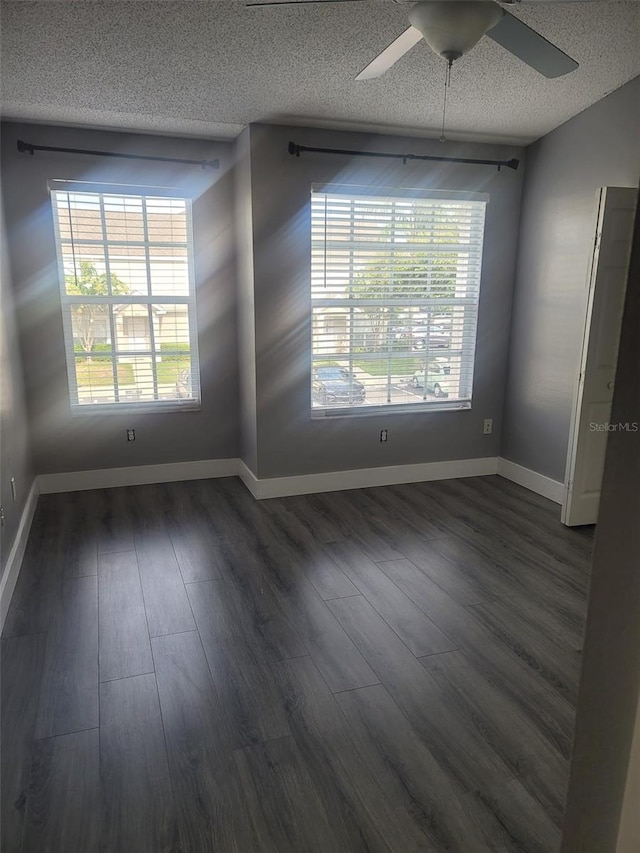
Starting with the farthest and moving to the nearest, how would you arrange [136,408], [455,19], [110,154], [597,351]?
[136,408] < [110,154] < [597,351] < [455,19]

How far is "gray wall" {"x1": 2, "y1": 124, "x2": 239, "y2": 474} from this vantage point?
12.6ft

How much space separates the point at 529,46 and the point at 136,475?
372 cm

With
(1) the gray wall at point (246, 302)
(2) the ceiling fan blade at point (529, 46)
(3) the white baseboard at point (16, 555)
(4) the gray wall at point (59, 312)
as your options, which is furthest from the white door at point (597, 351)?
(3) the white baseboard at point (16, 555)

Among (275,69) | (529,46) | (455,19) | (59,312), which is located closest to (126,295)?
(59,312)

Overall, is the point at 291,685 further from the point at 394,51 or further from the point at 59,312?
the point at 59,312

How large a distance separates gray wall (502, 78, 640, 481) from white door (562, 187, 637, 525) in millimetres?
140

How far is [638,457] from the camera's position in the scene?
49cm

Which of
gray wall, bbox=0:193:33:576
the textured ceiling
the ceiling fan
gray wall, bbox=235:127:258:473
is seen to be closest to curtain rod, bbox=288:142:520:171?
the textured ceiling

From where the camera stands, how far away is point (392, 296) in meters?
4.26

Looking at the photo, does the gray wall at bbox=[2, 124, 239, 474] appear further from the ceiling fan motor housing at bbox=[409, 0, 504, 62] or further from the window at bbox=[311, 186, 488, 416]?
the ceiling fan motor housing at bbox=[409, 0, 504, 62]

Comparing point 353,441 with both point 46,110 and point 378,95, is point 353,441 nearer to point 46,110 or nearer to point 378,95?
point 378,95

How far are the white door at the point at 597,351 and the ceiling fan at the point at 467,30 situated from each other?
1.29m

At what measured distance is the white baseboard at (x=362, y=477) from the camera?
4.21m

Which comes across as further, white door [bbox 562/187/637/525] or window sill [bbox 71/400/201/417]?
window sill [bbox 71/400/201/417]
